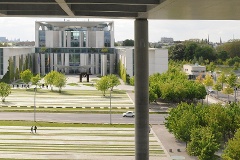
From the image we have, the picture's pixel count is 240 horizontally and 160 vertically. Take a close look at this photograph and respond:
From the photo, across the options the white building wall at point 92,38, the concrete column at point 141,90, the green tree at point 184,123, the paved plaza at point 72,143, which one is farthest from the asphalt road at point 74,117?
the white building wall at point 92,38

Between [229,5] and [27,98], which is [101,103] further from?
[229,5]

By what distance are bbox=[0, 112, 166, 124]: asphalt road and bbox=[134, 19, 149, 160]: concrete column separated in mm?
18457

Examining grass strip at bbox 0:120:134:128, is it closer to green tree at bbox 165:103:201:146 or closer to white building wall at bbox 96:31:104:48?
green tree at bbox 165:103:201:146

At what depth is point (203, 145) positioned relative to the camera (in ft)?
70.1

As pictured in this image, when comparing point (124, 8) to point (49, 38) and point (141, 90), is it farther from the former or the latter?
point (49, 38)

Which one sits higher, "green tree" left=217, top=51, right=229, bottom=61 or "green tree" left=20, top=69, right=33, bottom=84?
"green tree" left=217, top=51, right=229, bottom=61

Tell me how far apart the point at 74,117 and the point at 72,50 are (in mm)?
47570

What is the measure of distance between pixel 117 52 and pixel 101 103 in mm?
35320

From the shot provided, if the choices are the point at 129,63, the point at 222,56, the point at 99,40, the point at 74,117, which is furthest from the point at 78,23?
the point at 74,117

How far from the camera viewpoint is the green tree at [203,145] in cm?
2120

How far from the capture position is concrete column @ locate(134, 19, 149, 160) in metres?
14.8

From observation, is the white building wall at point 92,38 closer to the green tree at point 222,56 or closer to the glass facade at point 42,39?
the glass facade at point 42,39

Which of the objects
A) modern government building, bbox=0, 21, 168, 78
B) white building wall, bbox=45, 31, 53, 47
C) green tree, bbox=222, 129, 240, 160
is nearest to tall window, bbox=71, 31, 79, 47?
modern government building, bbox=0, 21, 168, 78

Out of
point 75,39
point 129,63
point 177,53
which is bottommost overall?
point 129,63
